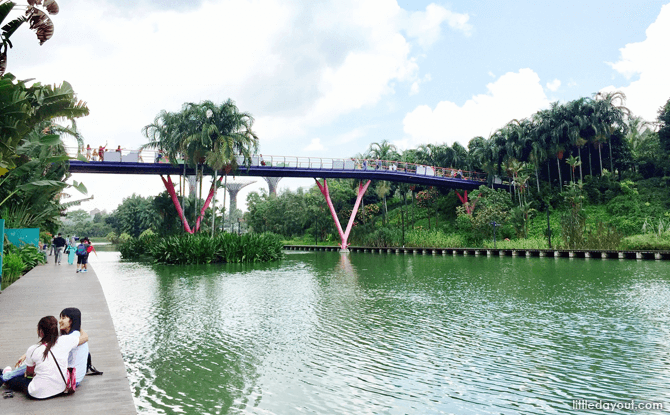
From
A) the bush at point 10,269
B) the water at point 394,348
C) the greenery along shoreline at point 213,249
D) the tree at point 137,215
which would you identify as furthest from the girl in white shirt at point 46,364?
the tree at point 137,215

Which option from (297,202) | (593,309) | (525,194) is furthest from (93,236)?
(593,309)

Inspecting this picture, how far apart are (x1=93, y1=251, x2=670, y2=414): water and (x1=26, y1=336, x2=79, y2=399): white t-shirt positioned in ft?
3.36

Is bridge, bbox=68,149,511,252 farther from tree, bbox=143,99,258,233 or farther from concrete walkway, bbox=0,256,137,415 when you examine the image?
concrete walkway, bbox=0,256,137,415

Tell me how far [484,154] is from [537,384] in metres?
46.2

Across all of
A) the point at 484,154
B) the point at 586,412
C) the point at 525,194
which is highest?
the point at 484,154

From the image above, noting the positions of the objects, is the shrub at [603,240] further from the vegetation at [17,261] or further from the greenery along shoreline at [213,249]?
the vegetation at [17,261]

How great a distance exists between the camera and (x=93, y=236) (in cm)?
12988

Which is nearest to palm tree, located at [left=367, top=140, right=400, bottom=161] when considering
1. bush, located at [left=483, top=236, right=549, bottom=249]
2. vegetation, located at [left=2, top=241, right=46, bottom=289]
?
bush, located at [left=483, top=236, right=549, bottom=249]

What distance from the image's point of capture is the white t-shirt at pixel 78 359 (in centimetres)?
552

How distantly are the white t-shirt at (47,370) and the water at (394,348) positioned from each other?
1024mm

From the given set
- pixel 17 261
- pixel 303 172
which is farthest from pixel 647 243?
pixel 17 261

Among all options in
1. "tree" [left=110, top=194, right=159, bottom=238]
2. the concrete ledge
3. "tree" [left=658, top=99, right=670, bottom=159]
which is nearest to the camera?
the concrete ledge

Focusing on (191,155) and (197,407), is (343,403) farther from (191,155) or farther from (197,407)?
(191,155)

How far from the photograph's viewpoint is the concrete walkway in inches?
197
